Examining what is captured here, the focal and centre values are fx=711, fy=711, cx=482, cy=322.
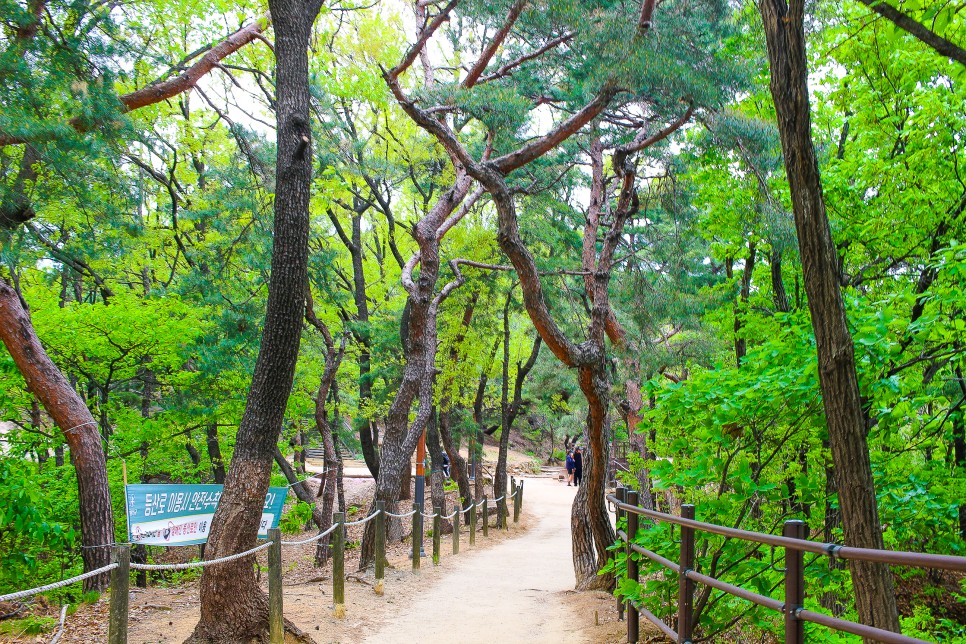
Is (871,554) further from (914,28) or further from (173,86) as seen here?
(173,86)

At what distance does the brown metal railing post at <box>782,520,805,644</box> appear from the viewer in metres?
2.45

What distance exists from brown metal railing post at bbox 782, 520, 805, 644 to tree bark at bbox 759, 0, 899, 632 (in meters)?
0.83

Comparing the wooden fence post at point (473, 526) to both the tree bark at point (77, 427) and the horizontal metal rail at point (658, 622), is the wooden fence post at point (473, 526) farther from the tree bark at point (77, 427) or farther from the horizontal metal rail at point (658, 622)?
the horizontal metal rail at point (658, 622)

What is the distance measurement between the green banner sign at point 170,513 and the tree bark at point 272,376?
36cm

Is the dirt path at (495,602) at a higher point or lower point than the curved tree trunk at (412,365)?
lower

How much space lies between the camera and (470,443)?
68.4 ft

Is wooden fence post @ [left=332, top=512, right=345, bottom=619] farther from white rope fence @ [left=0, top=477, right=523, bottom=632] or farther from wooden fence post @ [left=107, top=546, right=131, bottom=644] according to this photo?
wooden fence post @ [left=107, top=546, right=131, bottom=644]

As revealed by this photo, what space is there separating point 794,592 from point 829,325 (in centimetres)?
131

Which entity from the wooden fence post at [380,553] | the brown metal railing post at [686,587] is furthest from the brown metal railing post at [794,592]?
the wooden fence post at [380,553]

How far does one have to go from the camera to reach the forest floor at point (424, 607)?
609 centimetres

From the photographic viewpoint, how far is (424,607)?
25.0ft

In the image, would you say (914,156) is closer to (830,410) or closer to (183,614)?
(830,410)

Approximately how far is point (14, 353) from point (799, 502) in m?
7.30

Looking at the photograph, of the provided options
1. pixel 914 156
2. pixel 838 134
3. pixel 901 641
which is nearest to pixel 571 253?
pixel 838 134
